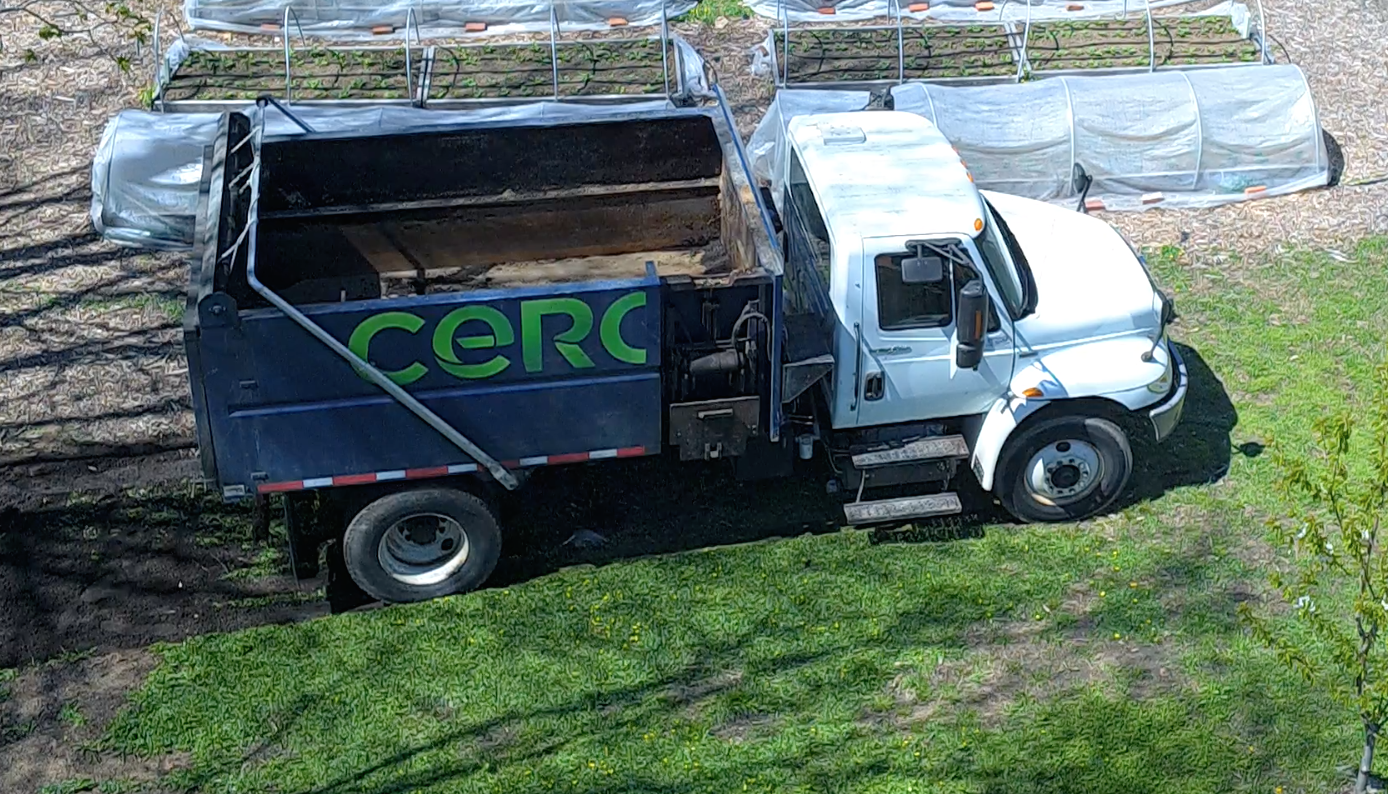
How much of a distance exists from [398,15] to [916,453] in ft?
32.6

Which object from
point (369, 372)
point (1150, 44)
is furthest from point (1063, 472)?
point (1150, 44)

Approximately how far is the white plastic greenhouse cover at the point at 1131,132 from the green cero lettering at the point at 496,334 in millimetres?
5689

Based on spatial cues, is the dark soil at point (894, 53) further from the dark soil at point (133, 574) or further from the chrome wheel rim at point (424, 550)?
the dark soil at point (133, 574)

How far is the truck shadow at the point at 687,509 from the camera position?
10266mm

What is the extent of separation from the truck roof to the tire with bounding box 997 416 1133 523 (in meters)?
1.56

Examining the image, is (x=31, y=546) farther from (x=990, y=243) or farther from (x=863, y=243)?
(x=990, y=243)

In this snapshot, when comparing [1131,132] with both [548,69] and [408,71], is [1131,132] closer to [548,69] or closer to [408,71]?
[548,69]

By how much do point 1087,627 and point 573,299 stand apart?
3.87m

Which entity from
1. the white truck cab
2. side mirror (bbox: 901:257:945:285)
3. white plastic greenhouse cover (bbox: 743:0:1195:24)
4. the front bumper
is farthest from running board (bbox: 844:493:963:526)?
white plastic greenhouse cover (bbox: 743:0:1195:24)

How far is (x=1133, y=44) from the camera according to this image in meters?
16.7

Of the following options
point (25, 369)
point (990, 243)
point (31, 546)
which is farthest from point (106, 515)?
point (990, 243)

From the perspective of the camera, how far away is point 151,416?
38.0 feet

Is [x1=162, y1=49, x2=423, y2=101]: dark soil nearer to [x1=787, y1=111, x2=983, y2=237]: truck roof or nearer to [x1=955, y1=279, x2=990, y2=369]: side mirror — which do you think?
[x1=787, y1=111, x2=983, y2=237]: truck roof

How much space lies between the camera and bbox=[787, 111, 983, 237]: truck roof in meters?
9.52
